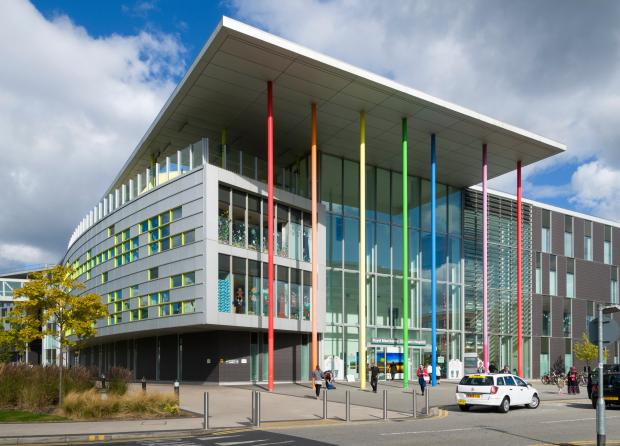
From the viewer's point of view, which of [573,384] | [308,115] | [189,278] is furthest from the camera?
[308,115]

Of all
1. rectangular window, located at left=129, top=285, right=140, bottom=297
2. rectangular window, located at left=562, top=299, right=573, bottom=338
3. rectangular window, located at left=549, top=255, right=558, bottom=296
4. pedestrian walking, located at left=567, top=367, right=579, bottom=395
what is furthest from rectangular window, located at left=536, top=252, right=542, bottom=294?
rectangular window, located at left=129, top=285, right=140, bottom=297

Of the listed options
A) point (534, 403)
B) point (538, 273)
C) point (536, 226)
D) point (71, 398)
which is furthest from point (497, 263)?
point (71, 398)

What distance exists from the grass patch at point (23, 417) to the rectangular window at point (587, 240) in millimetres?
48139

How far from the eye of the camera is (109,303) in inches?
1650

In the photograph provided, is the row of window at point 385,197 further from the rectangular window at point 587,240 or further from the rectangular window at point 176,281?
the rectangular window at point 587,240

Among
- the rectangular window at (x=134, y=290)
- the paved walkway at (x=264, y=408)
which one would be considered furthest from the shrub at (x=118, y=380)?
the rectangular window at (x=134, y=290)

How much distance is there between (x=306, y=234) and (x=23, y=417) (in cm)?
2109

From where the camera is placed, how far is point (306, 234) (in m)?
37.6

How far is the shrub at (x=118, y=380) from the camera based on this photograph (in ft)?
74.2

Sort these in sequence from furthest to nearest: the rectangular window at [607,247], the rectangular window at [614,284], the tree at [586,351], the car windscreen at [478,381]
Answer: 1. the rectangular window at [614,284]
2. the rectangular window at [607,247]
3. the tree at [586,351]
4. the car windscreen at [478,381]

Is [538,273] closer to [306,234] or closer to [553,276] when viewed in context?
[553,276]

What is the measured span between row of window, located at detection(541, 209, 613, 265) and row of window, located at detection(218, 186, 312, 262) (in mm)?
24062

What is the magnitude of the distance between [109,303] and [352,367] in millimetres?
15353

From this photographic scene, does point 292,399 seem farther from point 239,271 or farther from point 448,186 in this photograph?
point 448,186
